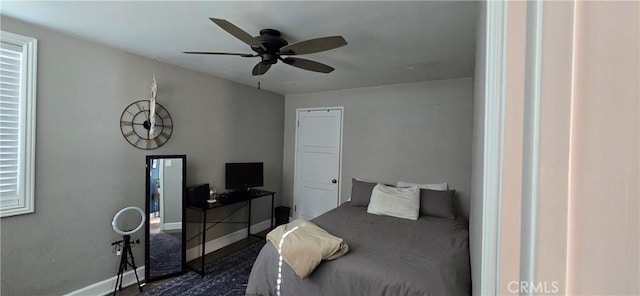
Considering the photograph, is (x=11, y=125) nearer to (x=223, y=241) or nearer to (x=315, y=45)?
(x=315, y=45)

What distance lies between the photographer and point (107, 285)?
2543 millimetres

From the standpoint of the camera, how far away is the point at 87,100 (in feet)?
7.79

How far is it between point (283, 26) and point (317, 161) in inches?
108

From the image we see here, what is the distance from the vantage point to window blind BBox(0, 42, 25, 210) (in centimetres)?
195

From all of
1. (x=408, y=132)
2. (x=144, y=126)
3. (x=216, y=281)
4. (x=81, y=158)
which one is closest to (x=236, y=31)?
(x=144, y=126)

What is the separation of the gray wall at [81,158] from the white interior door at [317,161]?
1.84m

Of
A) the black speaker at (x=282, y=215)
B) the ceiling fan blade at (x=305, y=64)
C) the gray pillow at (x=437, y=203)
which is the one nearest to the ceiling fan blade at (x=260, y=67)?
the ceiling fan blade at (x=305, y=64)

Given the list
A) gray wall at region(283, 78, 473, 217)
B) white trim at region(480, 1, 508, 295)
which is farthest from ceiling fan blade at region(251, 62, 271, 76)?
gray wall at region(283, 78, 473, 217)

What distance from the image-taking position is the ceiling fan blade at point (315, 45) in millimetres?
1675

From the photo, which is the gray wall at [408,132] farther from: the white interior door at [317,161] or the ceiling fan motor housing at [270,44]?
the ceiling fan motor housing at [270,44]

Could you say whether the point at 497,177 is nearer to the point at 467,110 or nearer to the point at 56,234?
the point at 56,234

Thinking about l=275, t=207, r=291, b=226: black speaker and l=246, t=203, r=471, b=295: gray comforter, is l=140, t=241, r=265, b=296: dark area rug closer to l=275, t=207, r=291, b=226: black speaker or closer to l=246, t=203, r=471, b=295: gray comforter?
l=246, t=203, r=471, b=295: gray comforter

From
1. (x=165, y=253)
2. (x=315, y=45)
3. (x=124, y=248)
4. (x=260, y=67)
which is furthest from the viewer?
(x=165, y=253)

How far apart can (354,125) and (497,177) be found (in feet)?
12.6
